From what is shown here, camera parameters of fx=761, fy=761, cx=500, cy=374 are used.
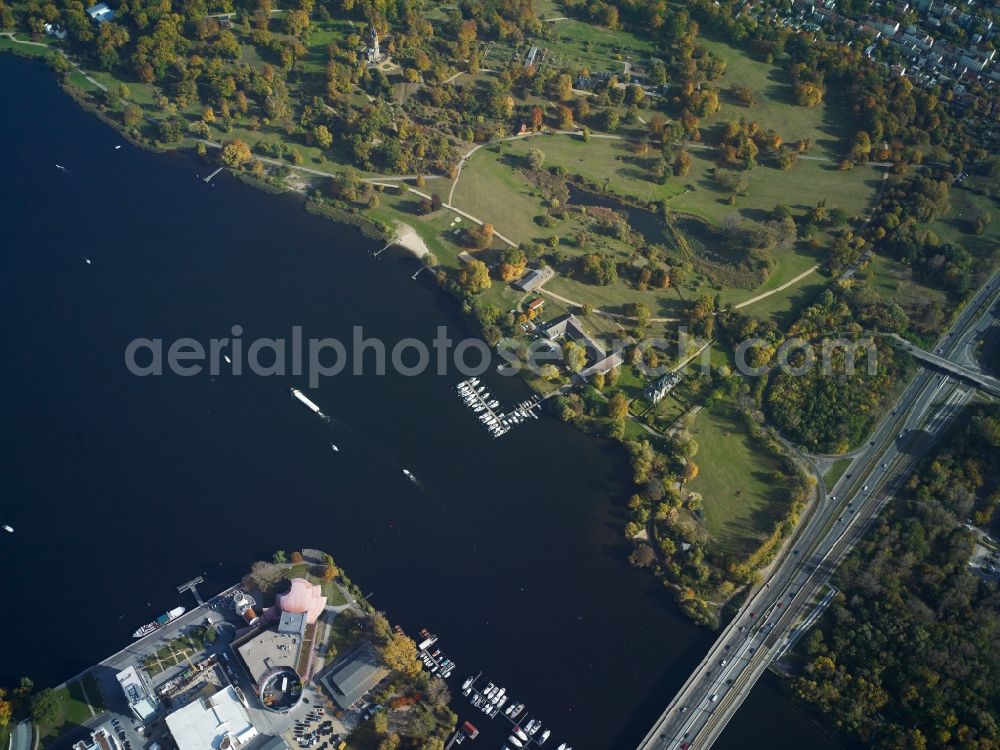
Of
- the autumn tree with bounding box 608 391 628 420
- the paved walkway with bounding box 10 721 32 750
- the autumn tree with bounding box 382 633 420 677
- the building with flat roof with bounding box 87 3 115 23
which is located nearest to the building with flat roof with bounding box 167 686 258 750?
the paved walkway with bounding box 10 721 32 750

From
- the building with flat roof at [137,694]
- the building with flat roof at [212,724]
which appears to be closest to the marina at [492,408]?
the building with flat roof at [212,724]

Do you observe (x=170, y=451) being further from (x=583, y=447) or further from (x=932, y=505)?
(x=932, y=505)

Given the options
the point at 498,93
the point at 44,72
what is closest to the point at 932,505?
the point at 498,93

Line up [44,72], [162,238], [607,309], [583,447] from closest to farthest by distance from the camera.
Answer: [583,447] < [607,309] < [162,238] < [44,72]

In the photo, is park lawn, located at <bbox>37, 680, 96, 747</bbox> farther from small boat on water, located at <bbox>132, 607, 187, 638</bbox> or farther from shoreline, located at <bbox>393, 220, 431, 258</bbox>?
shoreline, located at <bbox>393, 220, 431, 258</bbox>

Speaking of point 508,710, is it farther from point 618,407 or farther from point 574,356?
point 574,356

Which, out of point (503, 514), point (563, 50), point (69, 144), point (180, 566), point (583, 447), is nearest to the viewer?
point (180, 566)

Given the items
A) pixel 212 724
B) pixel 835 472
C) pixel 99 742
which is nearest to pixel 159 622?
A: pixel 99 742
